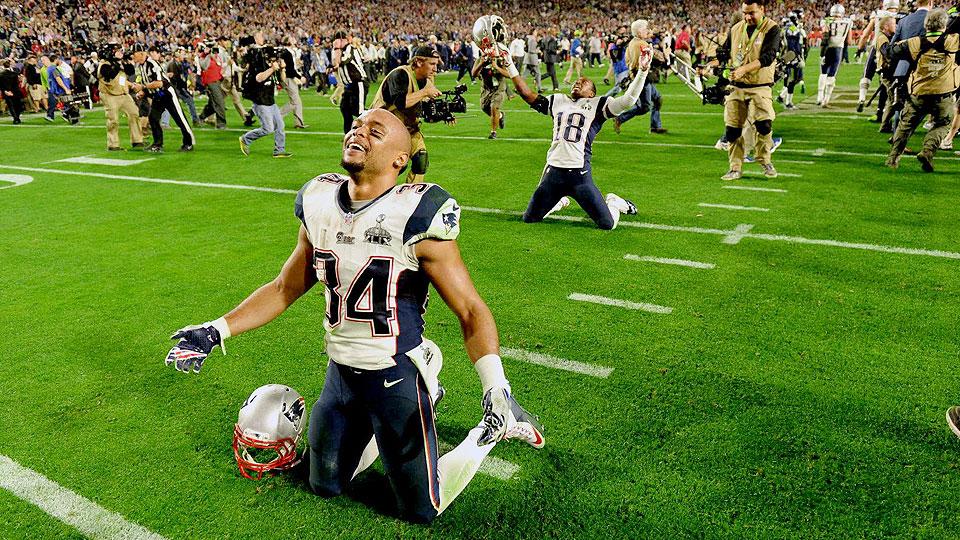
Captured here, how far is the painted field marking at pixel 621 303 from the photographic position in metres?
5.23

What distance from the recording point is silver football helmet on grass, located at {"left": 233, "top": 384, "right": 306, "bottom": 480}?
3338mm

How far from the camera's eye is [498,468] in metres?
3.46

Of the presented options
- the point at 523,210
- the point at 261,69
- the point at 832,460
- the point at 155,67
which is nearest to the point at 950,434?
the point at 832,460

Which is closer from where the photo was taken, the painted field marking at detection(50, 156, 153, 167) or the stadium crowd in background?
the painted field marking at detection(50, 156, 153, 167)

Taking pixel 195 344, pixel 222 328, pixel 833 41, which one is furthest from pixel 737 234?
pixel 833 41

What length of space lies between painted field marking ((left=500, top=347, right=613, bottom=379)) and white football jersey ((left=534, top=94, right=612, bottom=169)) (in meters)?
3.14

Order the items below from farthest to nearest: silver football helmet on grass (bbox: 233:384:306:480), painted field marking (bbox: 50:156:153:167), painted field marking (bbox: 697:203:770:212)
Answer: painted field marking (bbox: 50:156:153:167), painted field marking (bbox: 697:203:770:212), silver football helmet on grass (bbox: 233:384:306:480)

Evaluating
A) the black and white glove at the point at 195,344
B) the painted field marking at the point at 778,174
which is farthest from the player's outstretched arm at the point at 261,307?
the painted field marking at the point at 778,174

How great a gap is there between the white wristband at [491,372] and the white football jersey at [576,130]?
484cm

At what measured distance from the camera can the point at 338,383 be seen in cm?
302

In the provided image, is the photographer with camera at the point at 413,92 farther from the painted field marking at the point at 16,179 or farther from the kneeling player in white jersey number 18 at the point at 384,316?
the painted field marking at the point at 16,179

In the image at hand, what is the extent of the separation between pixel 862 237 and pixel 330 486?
19.2ft

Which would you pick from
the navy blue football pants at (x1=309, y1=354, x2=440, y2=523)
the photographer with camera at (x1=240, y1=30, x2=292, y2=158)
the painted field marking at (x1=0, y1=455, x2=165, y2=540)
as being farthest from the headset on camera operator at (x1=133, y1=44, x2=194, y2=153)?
the navy blue football pants at (x1=309, y1=354, x2=440, y2=523)

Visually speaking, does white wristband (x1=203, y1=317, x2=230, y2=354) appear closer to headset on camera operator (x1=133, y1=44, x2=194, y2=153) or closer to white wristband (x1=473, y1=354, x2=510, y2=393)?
white wristband (x1=473, y1=354, x2=510, y2=393)
